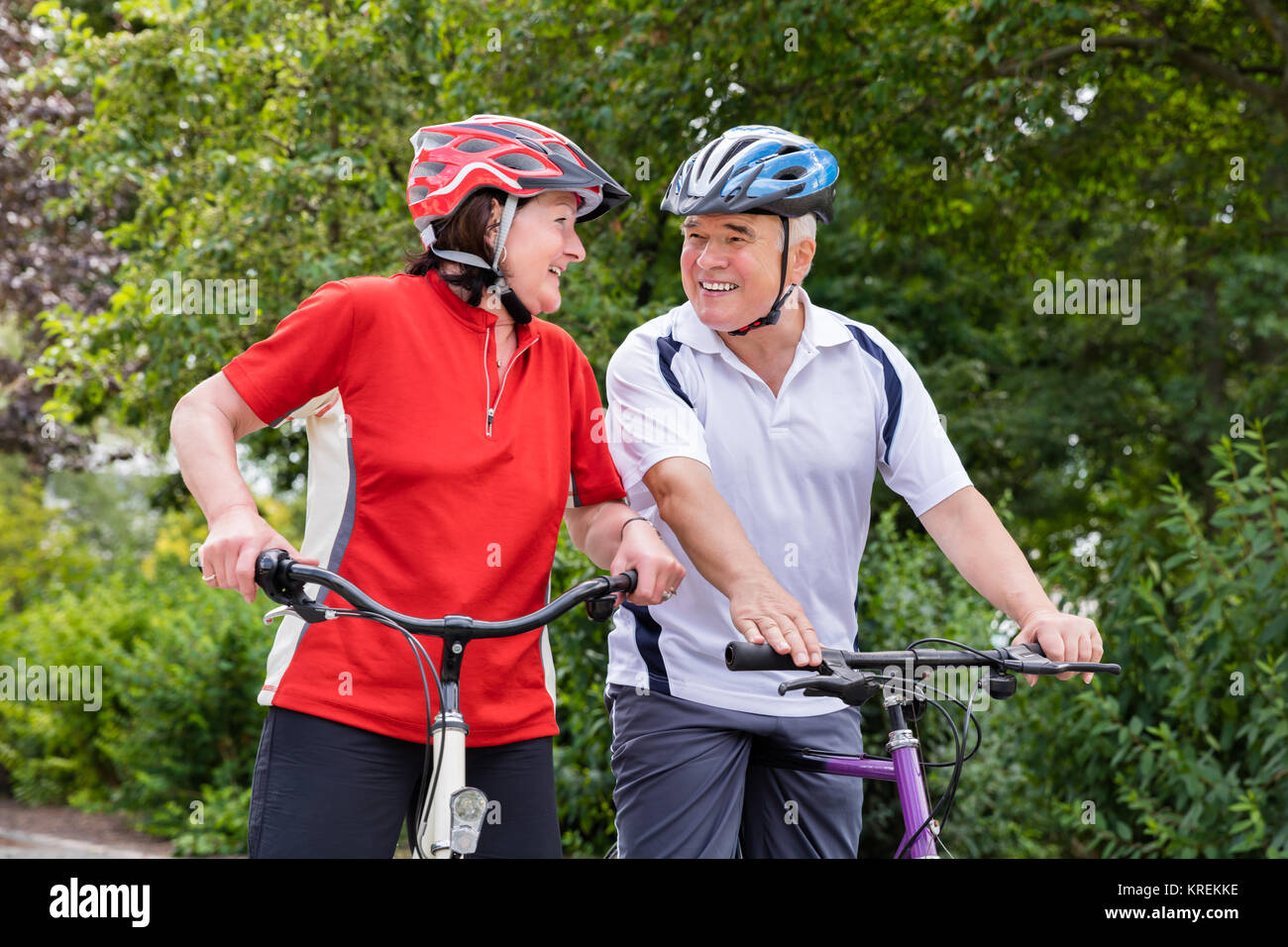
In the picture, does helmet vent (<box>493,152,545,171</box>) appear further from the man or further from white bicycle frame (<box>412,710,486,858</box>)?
white bicycle frame (<box>412,710,486,858</box>)

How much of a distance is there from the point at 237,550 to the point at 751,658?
2.94ft

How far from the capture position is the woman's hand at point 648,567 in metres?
2.48

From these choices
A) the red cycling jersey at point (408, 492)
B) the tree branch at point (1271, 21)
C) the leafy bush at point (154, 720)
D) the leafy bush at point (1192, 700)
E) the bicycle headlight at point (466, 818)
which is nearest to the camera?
the bicycle headlight at point (466, 818)

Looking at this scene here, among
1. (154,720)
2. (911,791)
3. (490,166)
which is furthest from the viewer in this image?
(154,720)

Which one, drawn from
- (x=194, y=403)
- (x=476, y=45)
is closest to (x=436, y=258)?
(x=194, y=403)

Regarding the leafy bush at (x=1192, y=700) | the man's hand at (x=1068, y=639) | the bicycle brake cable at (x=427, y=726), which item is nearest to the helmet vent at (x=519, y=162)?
the bicycle brake cable at (x=427, y=726)

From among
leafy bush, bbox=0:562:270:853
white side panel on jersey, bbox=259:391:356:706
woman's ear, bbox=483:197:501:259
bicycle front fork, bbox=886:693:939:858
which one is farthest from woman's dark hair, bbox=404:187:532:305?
leafy bush, bbox=0:562:270:853

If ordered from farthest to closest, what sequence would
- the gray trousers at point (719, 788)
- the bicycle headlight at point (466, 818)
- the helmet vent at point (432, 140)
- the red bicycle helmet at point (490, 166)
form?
the gray trousers at point (719, 788) < the helmet vent at point (432, 140) < the red bicycle helmet at point (490, 166) < the bicycle headlight at point (466, 818)

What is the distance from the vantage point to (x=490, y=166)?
2531mm

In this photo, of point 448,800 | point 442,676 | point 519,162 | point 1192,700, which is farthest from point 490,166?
point 1192,700

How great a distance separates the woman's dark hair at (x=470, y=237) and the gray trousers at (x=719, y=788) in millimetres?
972

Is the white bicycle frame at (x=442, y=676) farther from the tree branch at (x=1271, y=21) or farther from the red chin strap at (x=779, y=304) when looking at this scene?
the tree branch at (x=1271, y=21)

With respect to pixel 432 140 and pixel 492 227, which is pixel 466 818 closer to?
pixel 492 227

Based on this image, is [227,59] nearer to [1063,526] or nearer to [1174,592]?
[1174,592]
